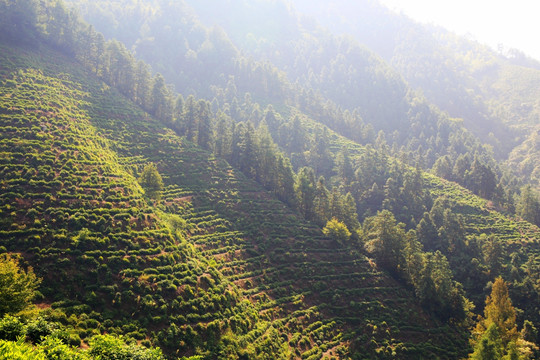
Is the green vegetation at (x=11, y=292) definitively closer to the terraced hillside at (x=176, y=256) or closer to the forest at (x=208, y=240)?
the forest at (x=208, y=240)

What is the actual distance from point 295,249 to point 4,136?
205 feet

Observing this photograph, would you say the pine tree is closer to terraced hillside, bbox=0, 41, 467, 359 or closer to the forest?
the forest

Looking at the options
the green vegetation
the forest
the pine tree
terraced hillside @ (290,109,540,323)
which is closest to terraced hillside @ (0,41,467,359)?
the forest

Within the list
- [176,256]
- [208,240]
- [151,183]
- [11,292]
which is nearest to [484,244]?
[208,240]

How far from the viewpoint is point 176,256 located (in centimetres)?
5156

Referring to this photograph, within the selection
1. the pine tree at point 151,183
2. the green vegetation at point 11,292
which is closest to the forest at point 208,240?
the green vegetation at point 11,292

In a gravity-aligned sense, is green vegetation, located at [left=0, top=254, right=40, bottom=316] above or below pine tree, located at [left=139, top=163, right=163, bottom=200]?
above

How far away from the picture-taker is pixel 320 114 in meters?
196

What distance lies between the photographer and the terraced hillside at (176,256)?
40.9 meters

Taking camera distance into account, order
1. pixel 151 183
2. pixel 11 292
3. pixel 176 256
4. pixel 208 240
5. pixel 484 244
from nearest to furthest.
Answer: pixel 11 292, pixel 176 256, pixel 208 240, pixel 151 183, pixel 484 244

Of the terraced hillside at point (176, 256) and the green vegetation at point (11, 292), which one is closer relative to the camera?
the green vegetation at point (11, 292)

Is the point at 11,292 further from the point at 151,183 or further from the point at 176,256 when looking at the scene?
the point at 151,183

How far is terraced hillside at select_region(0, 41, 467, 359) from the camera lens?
4091cm

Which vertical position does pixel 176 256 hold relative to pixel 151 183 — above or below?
below
